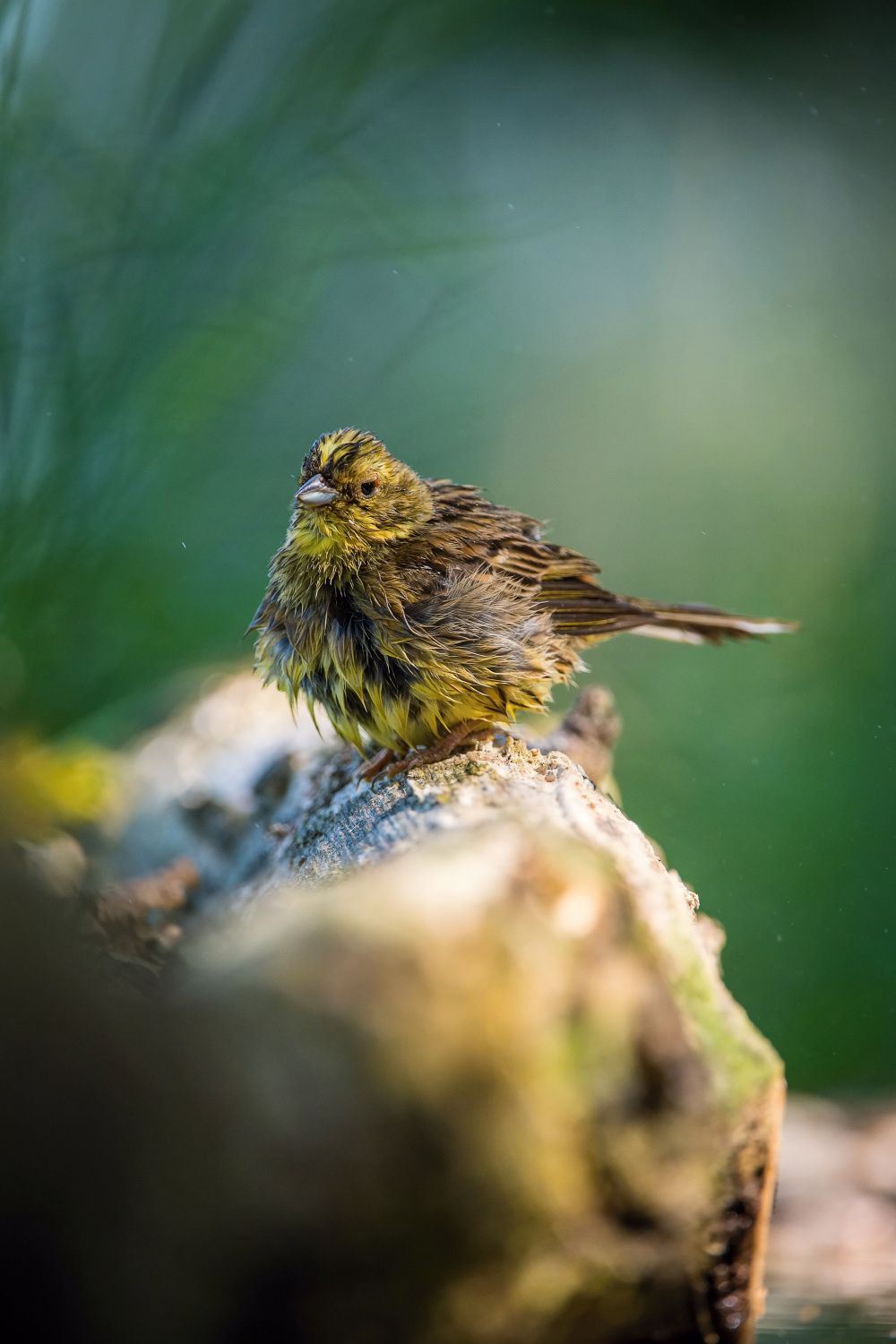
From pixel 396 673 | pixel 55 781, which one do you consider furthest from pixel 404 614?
pixel 55 781

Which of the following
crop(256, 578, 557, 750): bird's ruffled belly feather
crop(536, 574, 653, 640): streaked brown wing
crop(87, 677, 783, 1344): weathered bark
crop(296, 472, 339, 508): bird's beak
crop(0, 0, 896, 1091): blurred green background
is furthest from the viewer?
crop(0, 0, 896, 1091): blurred green background

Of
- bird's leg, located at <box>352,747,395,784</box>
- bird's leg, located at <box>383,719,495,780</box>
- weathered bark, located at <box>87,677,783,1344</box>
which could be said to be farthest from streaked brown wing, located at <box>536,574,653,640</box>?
weathered bark, located at <box>87,677,783,1344</box>

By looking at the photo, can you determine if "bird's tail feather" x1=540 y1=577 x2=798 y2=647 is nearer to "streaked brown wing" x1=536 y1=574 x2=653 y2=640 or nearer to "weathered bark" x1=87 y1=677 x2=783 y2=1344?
"streaked brown wing" x1=536 y1=574 x2=653 y2=640

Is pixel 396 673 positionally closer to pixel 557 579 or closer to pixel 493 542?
pixel 493 542

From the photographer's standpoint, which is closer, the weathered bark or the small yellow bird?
the weathered bark

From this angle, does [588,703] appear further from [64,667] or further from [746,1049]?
[64,667]

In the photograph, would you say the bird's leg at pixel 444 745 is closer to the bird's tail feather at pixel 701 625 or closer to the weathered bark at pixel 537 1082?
the bird's tail feather at pixel 701 625
